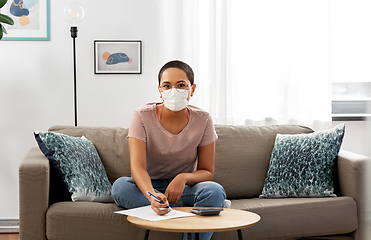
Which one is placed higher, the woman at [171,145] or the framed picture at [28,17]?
the framed picture at [28,17]

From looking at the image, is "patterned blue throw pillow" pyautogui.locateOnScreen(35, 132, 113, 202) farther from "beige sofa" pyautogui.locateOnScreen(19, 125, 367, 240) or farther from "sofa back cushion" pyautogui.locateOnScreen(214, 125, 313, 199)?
"sofa back cushion" pyautogui.locateOnScreen(214, 125, 313, 199)

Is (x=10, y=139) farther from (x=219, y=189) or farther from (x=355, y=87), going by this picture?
(x=355, y=87)

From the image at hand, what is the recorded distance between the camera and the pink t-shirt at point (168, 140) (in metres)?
1.73

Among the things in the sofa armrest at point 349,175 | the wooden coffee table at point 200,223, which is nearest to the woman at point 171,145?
the wooden coffee table at point 200,223

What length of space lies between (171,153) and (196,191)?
0.80ft

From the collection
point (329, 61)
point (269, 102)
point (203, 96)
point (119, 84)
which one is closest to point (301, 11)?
point (329, 61)

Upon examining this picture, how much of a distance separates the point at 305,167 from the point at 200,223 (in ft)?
3.76

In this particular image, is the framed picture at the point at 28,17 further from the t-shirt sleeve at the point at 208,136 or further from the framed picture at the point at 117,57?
the t-shirt sleeve at the point at 208,136

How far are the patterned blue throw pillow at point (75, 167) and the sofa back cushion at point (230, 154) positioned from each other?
207 mm

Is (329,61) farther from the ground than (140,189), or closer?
farther from the ground

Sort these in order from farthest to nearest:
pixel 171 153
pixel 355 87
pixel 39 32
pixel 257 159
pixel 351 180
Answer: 1. pixel 355 87
2. pixel 39 32
3. pixel 257 159
4. pixel 351 180
5. pixel 171 153

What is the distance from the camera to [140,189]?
5.12 ft

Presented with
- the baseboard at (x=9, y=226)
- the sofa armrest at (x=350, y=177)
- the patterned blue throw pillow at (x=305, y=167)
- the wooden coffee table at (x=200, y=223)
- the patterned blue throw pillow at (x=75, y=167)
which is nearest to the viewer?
the wooden coffee table at (x=200, y=223)

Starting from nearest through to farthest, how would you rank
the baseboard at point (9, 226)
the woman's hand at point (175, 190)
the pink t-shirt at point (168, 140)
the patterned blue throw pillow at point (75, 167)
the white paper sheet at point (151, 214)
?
1. the white paper sheet at point (151, 214)
2. the woman's hand at point (175, 190)
3. the pink t-shirt at point (168, 140)
4. the patterned blue throw pillow at point (75, 167)
5. the baseboard at point (9, 226)
